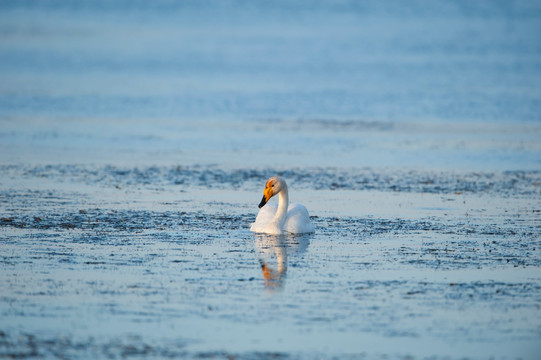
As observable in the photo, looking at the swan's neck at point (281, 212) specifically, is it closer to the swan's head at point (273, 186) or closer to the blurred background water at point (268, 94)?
the swan's head at point (273, 186)

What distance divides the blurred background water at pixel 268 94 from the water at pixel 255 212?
175 millimetres

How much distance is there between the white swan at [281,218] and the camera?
13.6 metres

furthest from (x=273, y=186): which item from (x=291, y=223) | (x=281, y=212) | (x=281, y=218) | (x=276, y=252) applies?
(x=276, y=252)

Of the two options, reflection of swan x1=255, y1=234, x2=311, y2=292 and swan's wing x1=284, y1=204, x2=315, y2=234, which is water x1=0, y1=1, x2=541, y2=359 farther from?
swan's wing x1=284, y1=204, x2=315, y2=234

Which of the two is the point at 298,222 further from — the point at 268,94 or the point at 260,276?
the point at 268,94

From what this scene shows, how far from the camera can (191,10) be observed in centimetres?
11450

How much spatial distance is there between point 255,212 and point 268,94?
25086 millimetres

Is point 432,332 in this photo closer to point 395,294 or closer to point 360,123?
point 395,294

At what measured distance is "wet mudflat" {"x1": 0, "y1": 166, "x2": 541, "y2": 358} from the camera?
8398 mm

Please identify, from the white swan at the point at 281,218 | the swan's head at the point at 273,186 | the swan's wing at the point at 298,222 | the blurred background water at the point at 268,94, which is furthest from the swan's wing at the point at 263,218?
the blurred background water at the point at 268,94

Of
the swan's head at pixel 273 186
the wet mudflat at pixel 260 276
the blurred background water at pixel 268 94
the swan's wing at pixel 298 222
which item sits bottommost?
the wet mudflat at pixel 260 276

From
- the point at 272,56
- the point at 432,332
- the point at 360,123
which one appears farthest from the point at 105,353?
the point at 272,56

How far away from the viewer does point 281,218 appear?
546 inches

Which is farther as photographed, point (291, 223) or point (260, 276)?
point (291, 223)
